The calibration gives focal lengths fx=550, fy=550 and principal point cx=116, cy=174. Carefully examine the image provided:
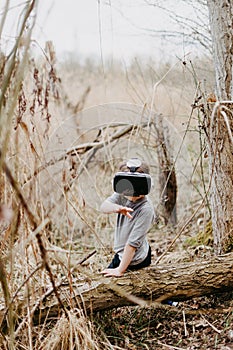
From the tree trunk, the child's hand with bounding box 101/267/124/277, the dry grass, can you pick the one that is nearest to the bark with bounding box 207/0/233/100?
the tree trunk

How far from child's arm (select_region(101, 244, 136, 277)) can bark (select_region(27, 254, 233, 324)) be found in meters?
0.03

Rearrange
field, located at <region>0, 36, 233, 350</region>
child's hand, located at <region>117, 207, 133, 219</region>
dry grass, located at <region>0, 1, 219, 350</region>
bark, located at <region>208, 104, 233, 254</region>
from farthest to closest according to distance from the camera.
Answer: bark, located at <region>208, 104, 233, 254</region>
child's hand, located at <region>117, 207, 133, 219</region>
dry grass, located at <region>0, 1, 219, 350</region>
field, located at <region>0, 36, 233, 350</region>

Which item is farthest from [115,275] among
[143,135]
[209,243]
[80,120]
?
[80,120]

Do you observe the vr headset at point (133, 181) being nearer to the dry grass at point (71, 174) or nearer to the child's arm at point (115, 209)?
the child's arm at point (115, 209)

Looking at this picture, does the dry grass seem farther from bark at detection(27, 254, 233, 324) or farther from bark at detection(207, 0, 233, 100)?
bark at detection(207, 0, 233, 100)

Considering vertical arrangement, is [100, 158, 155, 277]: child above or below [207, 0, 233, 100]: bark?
below

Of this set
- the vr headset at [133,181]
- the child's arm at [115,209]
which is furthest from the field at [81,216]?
the vr headset at [133,181]

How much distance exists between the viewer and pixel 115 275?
2498 mm

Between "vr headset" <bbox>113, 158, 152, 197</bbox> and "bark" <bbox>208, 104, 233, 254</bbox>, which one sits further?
"bark" <bbox>208, 104, 233, 254</bbox>

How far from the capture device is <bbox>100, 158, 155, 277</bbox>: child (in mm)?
2514

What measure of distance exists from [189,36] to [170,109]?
755mm

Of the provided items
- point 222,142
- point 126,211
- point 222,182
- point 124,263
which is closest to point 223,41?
point 222,142

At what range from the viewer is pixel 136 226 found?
100 inches

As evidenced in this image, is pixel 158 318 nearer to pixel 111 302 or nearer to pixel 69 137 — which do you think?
pixel 111 302
